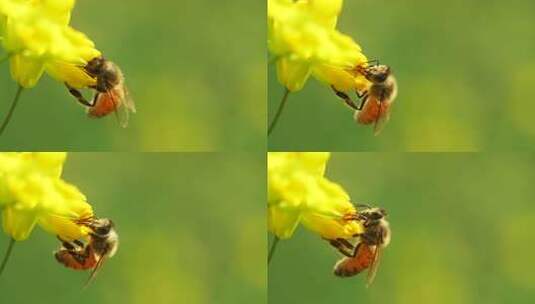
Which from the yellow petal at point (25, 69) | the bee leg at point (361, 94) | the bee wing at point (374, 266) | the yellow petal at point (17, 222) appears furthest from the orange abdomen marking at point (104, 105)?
the bee wing at point (374, 266)

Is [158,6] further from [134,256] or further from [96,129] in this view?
[134,256]

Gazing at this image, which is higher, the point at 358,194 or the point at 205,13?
the point at 205,13

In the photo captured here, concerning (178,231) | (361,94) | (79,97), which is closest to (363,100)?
(361,94)

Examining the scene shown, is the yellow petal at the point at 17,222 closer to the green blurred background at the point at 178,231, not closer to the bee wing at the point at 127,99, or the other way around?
the green blurred background at the point at 178,231

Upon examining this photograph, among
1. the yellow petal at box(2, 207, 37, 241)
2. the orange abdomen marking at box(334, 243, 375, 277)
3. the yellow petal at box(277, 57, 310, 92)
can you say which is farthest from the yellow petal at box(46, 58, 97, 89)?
the orange abdomen marking at box(334, 243, 375, 277)

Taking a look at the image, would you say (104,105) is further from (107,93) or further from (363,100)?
(363,100)

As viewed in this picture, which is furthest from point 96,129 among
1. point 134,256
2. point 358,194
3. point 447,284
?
point 447,284
